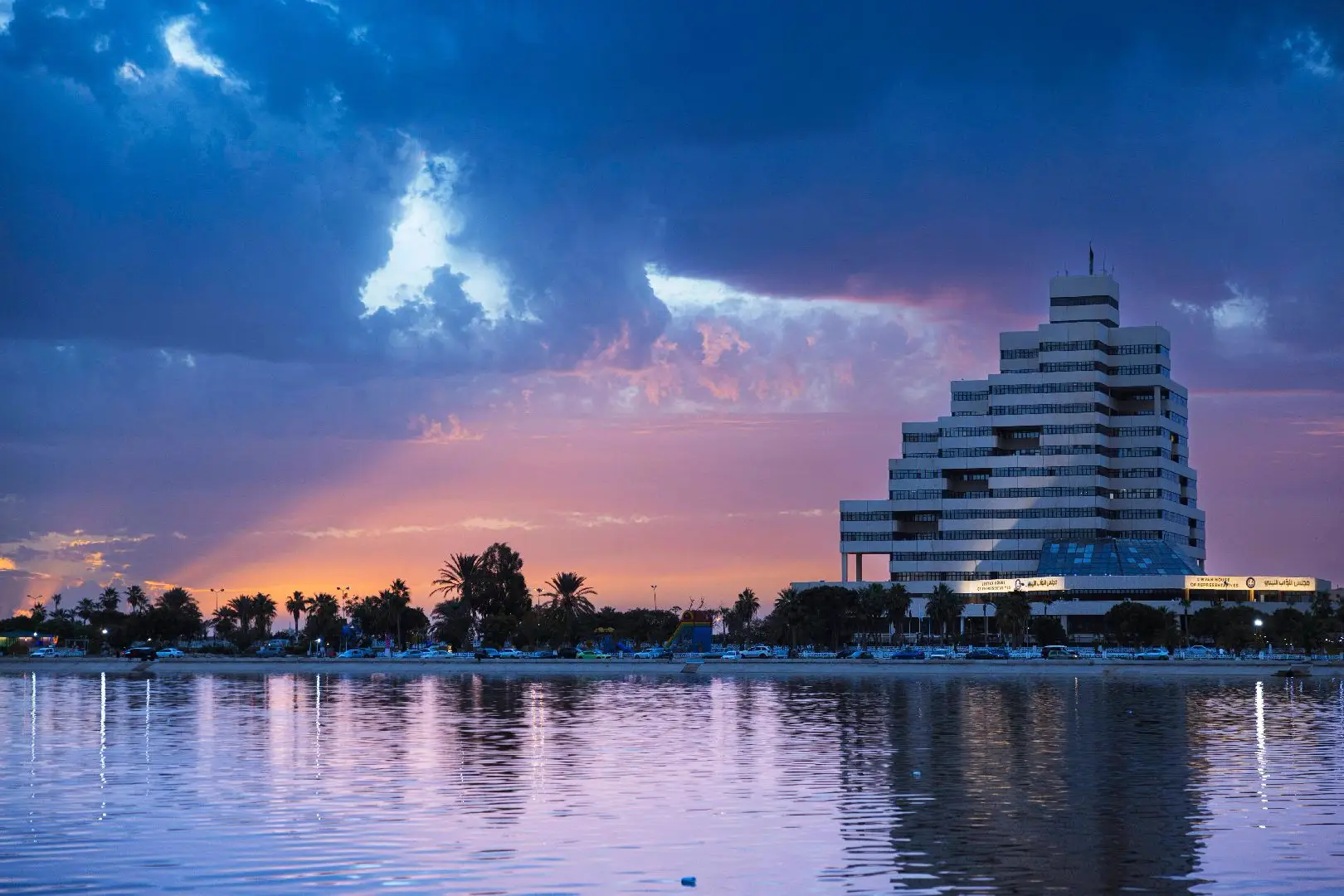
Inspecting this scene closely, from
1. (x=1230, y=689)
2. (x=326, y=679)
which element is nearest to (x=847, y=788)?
(x=1230, y=689)

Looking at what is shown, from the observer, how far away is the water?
110 feet

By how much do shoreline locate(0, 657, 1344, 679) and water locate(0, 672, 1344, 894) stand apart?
59533 mm

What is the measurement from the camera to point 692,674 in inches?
6329

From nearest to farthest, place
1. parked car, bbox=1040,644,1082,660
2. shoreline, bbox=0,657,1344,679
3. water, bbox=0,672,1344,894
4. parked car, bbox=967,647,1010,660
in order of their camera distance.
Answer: water, bbox=0,672,1344,894, shoreline, bbox=0,657,1344,679, parked car, bbox=1040,644,1082,660, parked car, bbox=967,647,1010,660

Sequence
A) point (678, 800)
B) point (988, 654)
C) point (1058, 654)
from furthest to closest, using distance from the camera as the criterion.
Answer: point (1058, 654) < point (988, 654) < point (678, 800)

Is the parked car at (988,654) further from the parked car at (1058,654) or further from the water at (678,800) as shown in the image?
the water at (678,800)

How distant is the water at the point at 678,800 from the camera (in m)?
33.5

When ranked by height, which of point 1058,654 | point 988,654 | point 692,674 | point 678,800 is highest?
point 678,800

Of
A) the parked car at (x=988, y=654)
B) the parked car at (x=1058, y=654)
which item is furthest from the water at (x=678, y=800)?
the parked car at (x=988, y=654)

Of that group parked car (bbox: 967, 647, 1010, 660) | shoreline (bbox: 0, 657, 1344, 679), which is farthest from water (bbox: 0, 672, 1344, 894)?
parked car (bbox: 967, 647, 1010, 660)

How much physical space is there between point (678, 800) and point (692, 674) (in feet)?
376

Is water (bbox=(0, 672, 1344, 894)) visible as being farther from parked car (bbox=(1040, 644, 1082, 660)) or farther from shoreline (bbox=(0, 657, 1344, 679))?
parked car (bbox=(1040, 644, 1082, 660))

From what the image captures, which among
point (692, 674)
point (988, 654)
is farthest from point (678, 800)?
point (988, 654)

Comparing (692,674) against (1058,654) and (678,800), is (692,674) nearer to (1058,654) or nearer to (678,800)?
(1058,654)
